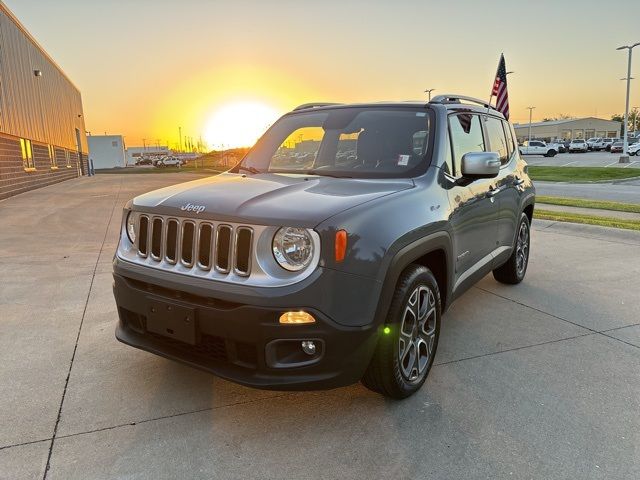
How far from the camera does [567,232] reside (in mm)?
8406

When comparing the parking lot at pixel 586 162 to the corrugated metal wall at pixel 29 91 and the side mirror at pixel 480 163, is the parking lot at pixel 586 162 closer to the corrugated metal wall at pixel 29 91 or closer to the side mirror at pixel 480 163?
the corrugated metal wall at pixel 29 91

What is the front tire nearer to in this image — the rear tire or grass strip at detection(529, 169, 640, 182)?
the rear tire

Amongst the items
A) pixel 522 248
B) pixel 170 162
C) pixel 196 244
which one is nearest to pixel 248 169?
pixel 196 244

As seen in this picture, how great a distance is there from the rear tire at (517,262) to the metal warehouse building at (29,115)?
16984mm

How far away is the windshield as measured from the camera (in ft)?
11.7

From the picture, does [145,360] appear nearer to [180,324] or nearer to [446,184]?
[180,324]

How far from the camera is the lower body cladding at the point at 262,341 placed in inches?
94.8

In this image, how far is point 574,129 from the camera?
4038 inches

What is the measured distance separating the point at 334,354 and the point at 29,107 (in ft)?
86.2

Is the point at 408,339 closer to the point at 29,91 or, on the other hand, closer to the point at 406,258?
the point at 406,258

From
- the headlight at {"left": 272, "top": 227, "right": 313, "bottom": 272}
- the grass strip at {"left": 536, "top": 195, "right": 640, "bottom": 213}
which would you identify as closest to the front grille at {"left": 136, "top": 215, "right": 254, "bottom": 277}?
the headlight at {"left": 272, "top": 227, "right": 313, "bottom": 272}

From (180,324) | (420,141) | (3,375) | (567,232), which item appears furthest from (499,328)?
(567,232)

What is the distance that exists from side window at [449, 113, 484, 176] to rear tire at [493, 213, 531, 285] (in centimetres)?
137

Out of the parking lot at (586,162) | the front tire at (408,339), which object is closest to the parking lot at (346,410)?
the front tire at (408,339)
